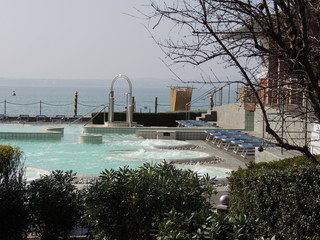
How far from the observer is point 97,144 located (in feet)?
64.8

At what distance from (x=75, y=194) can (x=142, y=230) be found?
4.83ft

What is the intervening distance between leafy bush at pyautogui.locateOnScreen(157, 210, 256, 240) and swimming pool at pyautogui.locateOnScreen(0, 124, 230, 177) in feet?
29.6

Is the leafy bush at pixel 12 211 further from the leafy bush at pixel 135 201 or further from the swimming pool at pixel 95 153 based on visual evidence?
the swimming pool at pixel 95 153

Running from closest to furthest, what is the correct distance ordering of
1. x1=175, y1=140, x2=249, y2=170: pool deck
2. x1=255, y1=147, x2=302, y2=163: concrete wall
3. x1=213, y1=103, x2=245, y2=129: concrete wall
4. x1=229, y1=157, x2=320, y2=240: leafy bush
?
x1=229, y1=157, x2=320, y2=240: leafy bush → x1=255, y1=147, x2=302, y2=163: concrete wall → x1=175, y1=140, x2=249, y2=170: pool deck → x1=213, y1=103, x2=245, y2=129: concrete wall

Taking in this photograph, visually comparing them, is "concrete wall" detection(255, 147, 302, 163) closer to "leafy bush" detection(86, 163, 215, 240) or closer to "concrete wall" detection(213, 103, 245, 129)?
"leafy bush" detection(86, 163, 215, 240)

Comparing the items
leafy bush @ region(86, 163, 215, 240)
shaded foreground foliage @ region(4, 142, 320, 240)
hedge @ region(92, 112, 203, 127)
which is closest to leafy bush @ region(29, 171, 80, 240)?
shaded foreground foliage @ region(4, 142, 320, 240)

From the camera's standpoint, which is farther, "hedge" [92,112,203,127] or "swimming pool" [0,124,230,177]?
"hedge" [92,112,203,127]

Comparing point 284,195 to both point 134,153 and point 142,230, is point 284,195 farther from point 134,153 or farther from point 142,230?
point 134,153

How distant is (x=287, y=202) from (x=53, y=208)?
8.64 ft

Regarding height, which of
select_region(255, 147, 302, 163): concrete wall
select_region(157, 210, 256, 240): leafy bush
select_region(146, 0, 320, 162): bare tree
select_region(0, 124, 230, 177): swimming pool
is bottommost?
select_region(0, 124, 230, 177): swimming pool

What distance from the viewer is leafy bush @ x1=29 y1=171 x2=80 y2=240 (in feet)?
21.1

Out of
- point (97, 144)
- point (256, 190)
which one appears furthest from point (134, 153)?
point (256, 190)

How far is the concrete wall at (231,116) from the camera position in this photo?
24.7 metres

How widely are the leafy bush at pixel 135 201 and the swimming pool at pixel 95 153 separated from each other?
7615 mm
